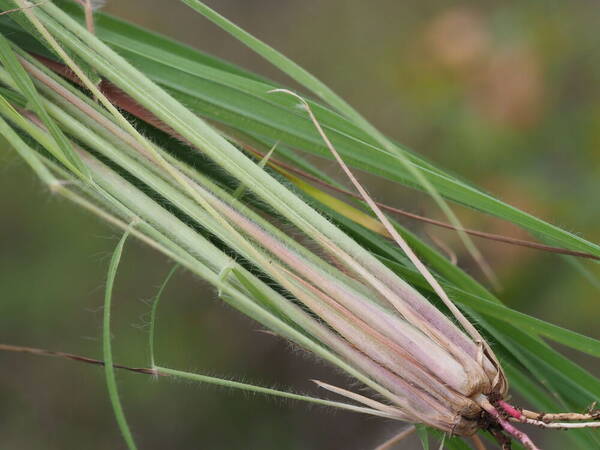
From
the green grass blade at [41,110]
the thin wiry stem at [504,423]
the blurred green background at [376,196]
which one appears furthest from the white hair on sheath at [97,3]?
the blurred green background at [376,196]

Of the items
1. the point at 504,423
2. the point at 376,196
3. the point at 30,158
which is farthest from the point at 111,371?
the point at 376,196

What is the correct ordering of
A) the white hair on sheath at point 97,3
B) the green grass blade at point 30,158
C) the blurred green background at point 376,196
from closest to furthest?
the green grass blade at point 30,158, the white hair on sheath at point 97,3, the blurred green background at point 376,196

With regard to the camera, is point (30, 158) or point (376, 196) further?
point (376, 196)

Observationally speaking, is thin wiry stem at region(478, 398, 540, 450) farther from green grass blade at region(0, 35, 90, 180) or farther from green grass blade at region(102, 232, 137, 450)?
green grass blade at region(0, 35, 90, 180)

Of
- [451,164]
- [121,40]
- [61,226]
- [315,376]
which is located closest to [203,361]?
[315,376]

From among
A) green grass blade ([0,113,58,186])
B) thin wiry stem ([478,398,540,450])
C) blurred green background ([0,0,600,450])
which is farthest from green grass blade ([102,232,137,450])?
blurred green background ([0,0,600,450])

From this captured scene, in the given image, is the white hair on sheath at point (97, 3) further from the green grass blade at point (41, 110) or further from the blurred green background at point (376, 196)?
the blurred green background at point (376, 196)

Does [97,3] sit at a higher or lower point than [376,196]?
higher

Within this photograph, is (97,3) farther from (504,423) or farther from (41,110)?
(504,423)

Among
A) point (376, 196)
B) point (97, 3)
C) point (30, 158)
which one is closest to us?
point (30, 158)
